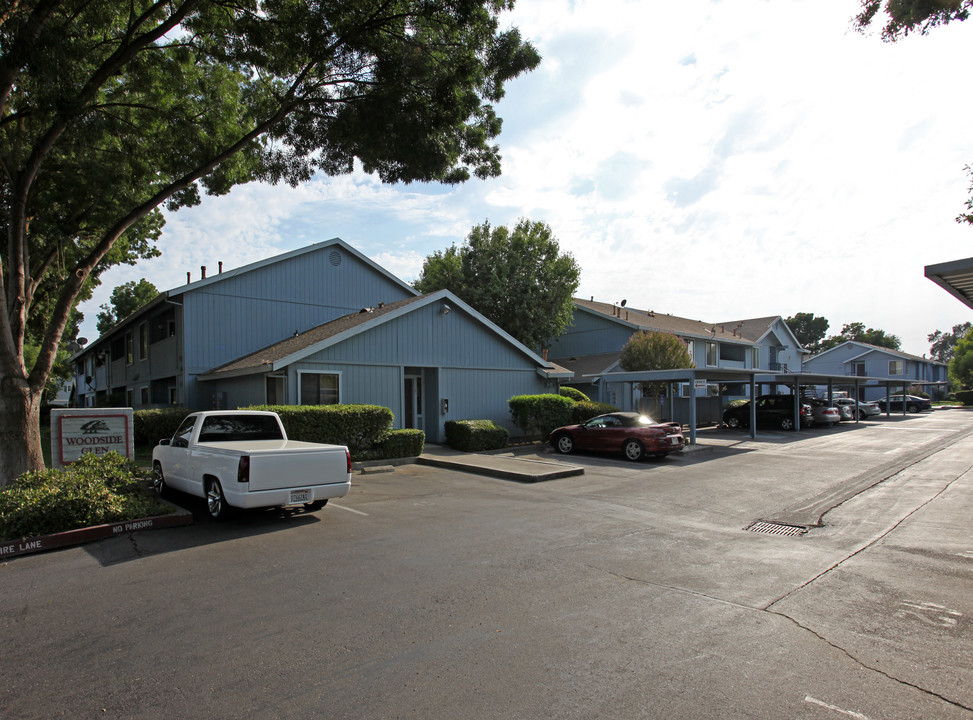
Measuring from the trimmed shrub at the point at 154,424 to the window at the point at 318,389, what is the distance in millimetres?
4967

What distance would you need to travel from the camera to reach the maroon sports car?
15758 millimetres

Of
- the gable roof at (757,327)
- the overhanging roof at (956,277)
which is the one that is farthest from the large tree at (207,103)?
the gable roof at (757,327)

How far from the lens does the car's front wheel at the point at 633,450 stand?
625 inches

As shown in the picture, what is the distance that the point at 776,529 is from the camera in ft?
26.9

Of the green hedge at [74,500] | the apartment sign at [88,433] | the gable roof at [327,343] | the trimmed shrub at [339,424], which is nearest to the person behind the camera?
the green hedge at [74,500]

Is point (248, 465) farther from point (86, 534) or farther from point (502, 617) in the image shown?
point (502, 617)

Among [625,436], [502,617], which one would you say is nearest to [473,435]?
[625,436]

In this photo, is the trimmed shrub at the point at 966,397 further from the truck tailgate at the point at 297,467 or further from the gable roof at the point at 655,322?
→ the truck tailgate at the point at 297,467

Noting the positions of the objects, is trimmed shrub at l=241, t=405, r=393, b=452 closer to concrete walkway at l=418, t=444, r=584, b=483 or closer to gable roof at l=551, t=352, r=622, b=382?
concrete walkway at l=418, t=444, r=584, b=483

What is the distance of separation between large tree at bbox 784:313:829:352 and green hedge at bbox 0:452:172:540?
109m

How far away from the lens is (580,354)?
36.3m

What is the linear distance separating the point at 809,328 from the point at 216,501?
11175 centimetres

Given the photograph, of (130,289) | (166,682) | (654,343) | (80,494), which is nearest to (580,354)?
(654,343)

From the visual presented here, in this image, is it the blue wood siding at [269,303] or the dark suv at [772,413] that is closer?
the blue wood siding at [269,303]
